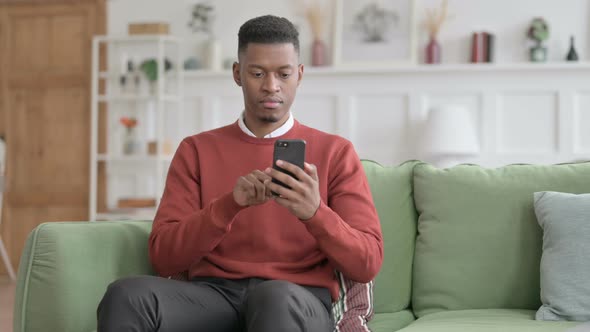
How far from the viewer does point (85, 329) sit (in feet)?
6.57

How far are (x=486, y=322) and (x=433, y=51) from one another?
3734 millimetres

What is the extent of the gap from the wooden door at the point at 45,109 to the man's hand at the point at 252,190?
4646mm

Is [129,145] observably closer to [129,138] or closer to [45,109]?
[129,138]

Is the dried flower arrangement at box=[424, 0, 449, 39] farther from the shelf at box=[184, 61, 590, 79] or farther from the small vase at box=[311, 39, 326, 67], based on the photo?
the small vase at box=[311, 39, 326, 67]

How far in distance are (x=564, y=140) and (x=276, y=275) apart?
12.7ft

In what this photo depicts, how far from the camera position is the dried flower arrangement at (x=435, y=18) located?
555 centimetres

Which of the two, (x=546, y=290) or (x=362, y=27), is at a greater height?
(x=362, y=27)

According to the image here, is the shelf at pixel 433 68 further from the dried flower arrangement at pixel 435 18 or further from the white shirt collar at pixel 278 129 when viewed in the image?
the white shirt collar at pixel 278 129

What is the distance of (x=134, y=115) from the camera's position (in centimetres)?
621

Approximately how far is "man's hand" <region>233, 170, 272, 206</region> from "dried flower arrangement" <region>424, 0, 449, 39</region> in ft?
12.9

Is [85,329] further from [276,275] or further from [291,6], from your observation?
[291,6]

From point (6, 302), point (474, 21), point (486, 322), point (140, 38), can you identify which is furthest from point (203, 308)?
point (140, 38)

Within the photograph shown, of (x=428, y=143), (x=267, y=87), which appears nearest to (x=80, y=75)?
(x=428, y=143)

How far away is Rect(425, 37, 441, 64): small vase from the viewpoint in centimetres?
554
